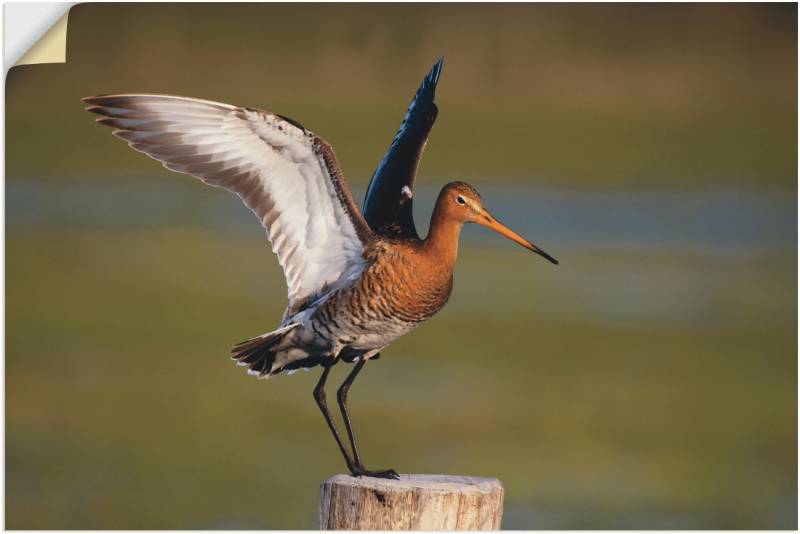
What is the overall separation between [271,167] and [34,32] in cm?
164

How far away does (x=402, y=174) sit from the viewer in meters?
6.00

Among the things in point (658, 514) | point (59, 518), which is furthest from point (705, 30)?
point (59, 518)

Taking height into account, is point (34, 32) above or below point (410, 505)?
above

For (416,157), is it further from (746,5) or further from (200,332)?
(200,332)

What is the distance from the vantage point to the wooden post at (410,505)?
4906mm

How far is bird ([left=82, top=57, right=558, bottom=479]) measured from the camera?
5.34 meters

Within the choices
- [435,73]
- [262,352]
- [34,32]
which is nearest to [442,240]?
[262,352]

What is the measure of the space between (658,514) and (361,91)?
2.57 metres

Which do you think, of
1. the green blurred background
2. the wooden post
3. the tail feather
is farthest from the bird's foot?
the green blurred background

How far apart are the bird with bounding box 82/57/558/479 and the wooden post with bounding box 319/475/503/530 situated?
313 mm

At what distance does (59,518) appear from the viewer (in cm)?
718

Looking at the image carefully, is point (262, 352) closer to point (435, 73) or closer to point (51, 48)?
point (435, 73)

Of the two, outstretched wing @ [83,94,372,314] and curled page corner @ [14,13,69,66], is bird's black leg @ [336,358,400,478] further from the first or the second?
curled page corner @ [14,13,69,66]

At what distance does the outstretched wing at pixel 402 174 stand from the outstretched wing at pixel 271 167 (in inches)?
13.2
